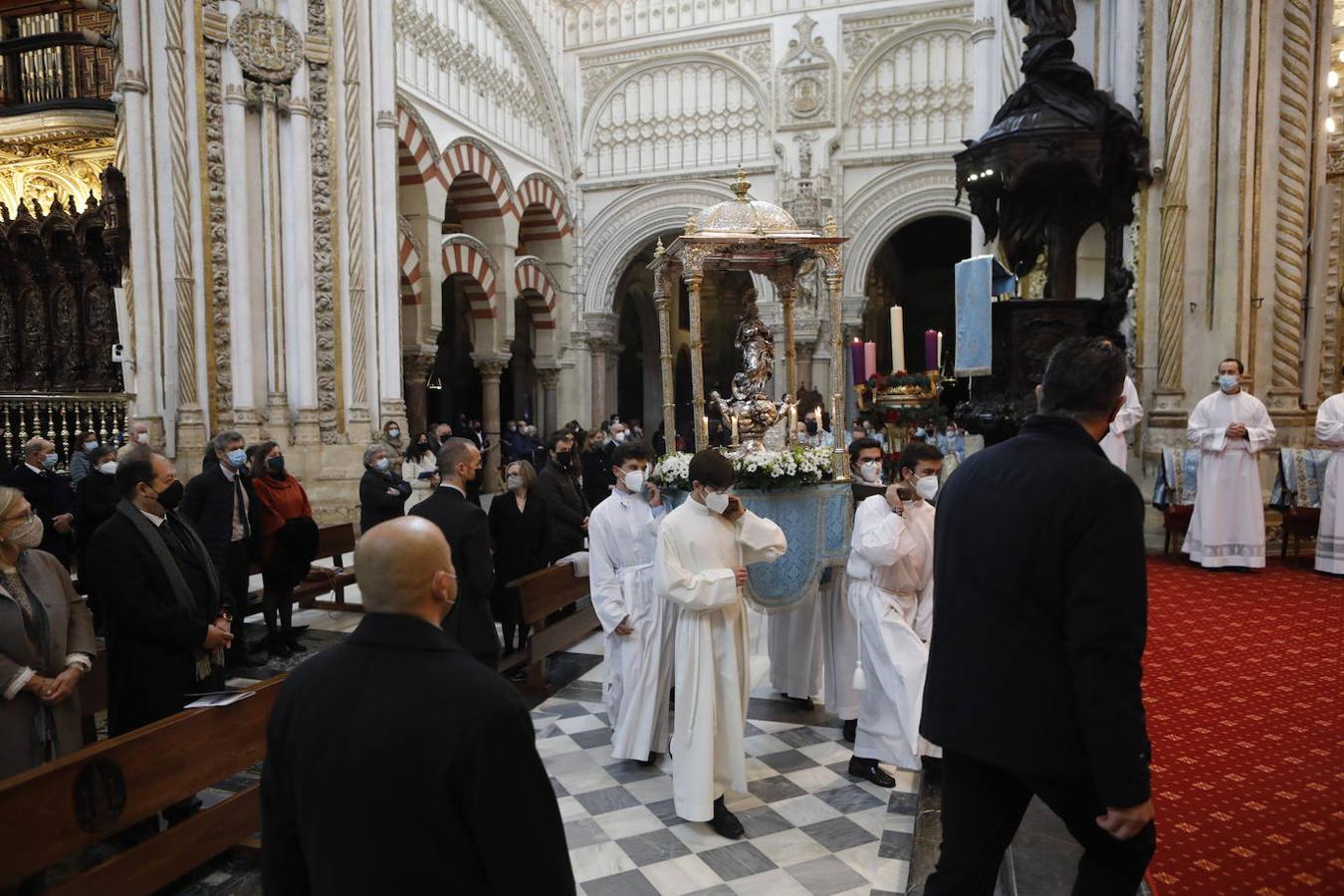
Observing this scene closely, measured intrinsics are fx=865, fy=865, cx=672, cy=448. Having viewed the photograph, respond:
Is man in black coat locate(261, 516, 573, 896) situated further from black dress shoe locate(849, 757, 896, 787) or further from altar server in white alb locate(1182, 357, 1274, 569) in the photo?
altar server in white alb locate(1182, 357, 1274, 569)

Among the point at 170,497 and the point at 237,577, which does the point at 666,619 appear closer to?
the point at 170,497

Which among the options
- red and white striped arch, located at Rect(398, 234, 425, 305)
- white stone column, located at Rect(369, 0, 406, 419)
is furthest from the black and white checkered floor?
red and white striped arch, located at Rect(398, 234, 425, 305)

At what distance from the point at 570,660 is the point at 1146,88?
24.1 ft

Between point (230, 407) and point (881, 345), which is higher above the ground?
point (881, 345)

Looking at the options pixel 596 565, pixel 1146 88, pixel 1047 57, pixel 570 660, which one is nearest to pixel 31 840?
pixel 596 565

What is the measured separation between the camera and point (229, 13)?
347 inches

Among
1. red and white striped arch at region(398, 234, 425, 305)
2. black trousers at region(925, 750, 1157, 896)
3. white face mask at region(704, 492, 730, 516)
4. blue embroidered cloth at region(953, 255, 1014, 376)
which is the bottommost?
black trousers at region(925, 750, 1157, 896)

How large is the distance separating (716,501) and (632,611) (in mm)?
971

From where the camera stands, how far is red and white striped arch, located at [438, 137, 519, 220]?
47.2 ft

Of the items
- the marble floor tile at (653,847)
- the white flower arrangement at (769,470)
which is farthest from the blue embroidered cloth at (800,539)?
the marble floor tile at (653,847)

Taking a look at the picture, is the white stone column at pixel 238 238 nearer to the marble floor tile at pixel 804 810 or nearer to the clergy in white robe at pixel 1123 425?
the marble floor tile at pixel 804 810

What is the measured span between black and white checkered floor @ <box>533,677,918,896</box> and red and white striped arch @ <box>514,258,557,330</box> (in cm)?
1320

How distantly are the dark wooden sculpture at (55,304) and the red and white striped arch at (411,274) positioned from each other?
12.4 ft

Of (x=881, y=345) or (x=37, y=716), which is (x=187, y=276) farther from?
(x=881, y=345)
